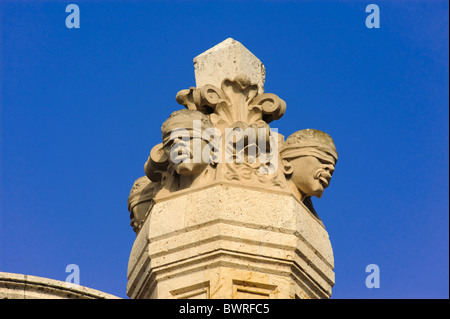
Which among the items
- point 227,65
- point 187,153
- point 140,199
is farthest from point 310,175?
point 140,199

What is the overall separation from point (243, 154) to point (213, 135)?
32 centimetres

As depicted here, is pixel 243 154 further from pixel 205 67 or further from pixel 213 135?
pixel 205 67

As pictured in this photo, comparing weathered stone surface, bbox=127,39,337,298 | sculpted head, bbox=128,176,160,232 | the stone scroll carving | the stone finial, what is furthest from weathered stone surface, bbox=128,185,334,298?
the stone finial

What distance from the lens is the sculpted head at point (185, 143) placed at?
1180 cm

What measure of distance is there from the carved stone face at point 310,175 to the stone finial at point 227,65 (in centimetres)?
102

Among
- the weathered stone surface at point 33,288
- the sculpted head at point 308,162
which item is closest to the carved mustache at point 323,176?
the sculpted head at point 308,162

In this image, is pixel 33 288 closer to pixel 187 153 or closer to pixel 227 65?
pixel 187 153

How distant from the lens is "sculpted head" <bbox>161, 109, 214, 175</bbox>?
11797 millimetres

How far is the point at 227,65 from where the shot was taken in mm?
12859

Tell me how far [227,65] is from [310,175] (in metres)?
1.50

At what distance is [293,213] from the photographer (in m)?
11.6

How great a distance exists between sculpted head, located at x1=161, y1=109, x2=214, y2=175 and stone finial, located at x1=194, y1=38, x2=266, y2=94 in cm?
97
